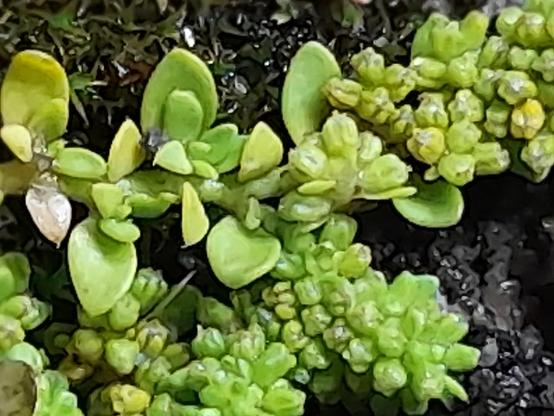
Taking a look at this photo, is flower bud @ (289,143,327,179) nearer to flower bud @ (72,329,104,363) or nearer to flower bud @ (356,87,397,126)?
flower bud @ (356,87,397,126)

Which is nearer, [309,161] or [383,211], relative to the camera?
[309,161]

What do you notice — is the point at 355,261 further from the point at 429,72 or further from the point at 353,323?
the point at 429,72

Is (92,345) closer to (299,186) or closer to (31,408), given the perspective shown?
(31,408)

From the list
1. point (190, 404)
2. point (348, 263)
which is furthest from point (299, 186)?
point (190, 404)

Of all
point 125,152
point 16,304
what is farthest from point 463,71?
point 16,304

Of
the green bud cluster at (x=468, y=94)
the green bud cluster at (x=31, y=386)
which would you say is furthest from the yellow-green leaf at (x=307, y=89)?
the green bud cluster at (x=31, y=386)

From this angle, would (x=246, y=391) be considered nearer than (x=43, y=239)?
Yes
